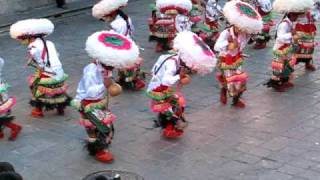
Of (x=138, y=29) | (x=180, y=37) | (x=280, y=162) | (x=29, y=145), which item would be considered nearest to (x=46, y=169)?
(x=29, y=145)

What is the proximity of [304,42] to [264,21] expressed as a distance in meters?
2.15

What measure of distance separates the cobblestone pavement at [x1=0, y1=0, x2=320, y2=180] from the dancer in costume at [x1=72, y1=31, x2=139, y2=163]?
0.93 feet

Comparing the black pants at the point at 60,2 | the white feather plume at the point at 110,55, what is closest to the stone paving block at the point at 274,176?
the white feather plume at the point at 110,55

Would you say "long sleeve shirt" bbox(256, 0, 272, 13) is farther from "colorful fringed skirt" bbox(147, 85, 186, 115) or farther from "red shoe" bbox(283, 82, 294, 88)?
"colorful fringed skirt" bbox(147, 85, 186, 115)

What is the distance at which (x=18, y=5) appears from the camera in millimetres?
16734

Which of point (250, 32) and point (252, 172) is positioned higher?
point (250, 32)

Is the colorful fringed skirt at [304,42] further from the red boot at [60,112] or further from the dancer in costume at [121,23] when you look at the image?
the red boot at [60,112]

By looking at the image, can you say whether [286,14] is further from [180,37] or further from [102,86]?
[102,86]

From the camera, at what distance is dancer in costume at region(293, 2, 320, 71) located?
1008 centimetres

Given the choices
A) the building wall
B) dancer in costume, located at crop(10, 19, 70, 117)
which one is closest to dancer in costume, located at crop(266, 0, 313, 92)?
dancer in costume, located at crop(10, 19, 70, 117)

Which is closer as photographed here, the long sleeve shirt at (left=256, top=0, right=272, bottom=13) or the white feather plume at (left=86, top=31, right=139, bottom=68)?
the white feather plume at (left=86, top=31, right=139, bottom=68)

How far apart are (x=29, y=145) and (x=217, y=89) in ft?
11.1

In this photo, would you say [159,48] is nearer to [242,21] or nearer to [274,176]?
[242,21]

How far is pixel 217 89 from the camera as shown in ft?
31.9
